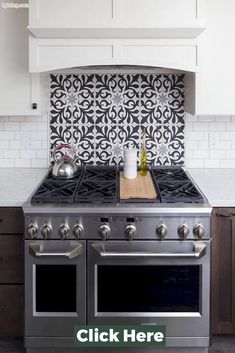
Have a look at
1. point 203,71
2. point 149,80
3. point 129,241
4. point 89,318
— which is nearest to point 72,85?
point 149,80

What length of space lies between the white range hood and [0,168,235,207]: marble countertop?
2.20 feet

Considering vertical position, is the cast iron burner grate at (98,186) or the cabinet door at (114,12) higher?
the cabinet door at (114,12)

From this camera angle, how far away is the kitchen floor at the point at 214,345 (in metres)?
3.21

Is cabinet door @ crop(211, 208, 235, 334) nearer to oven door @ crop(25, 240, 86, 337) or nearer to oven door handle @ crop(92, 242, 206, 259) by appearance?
→ oven door handle @ crop(92, 242, 206, 259)

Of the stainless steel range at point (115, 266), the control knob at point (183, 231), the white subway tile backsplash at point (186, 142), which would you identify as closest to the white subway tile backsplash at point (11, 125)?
the white subway tile backsplash at point (186, 142)

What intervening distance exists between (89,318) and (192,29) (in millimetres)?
1682

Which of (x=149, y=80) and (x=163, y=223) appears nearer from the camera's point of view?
(x=163, y=223)

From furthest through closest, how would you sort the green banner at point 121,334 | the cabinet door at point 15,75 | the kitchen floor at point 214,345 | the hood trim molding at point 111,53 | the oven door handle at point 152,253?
the cabinet door at point 15,75 → the hood trim molding at point 111,53 → the kitchen floor at point 214,345 → the green banner at point 121,334 → the oven door handle at point 152,253

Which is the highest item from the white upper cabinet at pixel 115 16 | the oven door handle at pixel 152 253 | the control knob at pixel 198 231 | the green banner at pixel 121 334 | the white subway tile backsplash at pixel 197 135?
the white upper cabinet at pixel 115 16

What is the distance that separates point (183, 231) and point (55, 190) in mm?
751

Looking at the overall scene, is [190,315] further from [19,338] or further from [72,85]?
[72,85]

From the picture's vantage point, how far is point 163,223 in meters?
2.94

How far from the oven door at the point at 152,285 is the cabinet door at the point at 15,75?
3.51ft

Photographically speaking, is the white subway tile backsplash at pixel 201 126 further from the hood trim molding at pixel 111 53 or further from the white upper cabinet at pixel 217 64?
the hood trim molding at pixel 111 53
